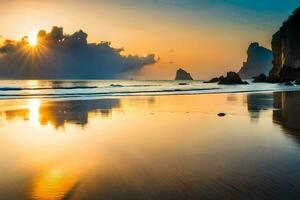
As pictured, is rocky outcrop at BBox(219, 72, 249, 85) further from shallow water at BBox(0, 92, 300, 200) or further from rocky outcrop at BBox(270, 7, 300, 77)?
shallow water at BBox(0, 92, 300, 200)

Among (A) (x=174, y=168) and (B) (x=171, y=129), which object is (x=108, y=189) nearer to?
(A) (x=174, y=168)

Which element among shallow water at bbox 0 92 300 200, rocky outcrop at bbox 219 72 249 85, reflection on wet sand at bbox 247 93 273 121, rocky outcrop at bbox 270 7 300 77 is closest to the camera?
shallow water at bbox 0 92 300 200

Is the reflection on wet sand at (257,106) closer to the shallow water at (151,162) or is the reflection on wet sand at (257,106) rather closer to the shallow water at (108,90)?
the shallow water at (151,162)

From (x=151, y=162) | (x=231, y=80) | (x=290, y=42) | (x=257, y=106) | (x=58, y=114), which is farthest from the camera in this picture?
(x=290, y=42)

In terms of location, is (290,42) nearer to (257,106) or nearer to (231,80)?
(231,80)

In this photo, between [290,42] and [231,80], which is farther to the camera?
[290,42]

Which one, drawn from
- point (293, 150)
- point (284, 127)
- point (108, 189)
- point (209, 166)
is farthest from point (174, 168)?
point (284, 127)

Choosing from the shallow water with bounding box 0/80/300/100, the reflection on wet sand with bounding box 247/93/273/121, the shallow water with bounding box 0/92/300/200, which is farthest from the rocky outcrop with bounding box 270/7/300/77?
the shallow water with bounding box 0/92/300/200

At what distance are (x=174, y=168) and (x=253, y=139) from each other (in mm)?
4345

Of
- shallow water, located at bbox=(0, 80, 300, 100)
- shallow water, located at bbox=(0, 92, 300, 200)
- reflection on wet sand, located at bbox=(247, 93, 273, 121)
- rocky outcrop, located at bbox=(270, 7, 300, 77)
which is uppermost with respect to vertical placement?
rocky outcrop, located at bbox=(270, 7, 300, 77)

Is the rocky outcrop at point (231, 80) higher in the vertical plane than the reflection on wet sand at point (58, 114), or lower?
higher

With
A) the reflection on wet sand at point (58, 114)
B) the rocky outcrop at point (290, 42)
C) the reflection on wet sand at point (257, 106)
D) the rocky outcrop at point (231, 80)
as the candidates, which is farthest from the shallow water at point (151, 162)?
the rocky outcrop at point (290, 42)

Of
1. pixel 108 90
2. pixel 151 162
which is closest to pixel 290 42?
pixel 108 90

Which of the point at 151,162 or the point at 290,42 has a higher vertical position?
the point at 290,42
